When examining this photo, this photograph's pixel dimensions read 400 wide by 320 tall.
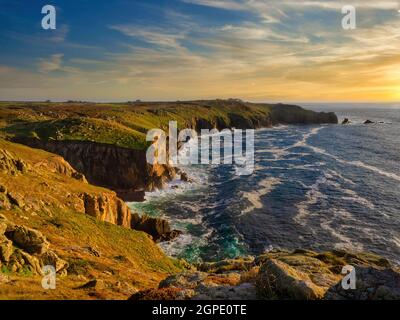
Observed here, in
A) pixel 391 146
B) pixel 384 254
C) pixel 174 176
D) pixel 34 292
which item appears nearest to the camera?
pixel 34 292

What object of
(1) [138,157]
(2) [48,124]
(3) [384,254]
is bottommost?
(3) [384,254]

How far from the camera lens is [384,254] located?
4916 centimetres

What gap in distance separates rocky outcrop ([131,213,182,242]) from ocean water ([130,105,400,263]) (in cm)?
147

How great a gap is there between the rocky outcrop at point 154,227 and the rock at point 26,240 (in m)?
30.8

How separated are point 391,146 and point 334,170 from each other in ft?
187

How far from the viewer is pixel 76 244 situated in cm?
2952

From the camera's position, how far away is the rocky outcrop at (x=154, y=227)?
53.4 metres

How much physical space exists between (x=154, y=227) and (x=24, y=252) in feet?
109

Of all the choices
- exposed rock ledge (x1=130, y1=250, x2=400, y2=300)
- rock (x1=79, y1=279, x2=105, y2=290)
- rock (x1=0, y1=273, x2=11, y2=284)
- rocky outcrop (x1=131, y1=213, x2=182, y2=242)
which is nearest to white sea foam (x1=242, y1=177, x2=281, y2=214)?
rocky outcrop (x1=131, y1=213, x2=182, y2=242)

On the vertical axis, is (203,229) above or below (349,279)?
below

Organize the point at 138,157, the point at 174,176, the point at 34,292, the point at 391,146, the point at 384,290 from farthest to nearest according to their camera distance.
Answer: the point at 391,146, the point at 174,176, the point at 138,157, the point at 34,292, the point at 384,290
